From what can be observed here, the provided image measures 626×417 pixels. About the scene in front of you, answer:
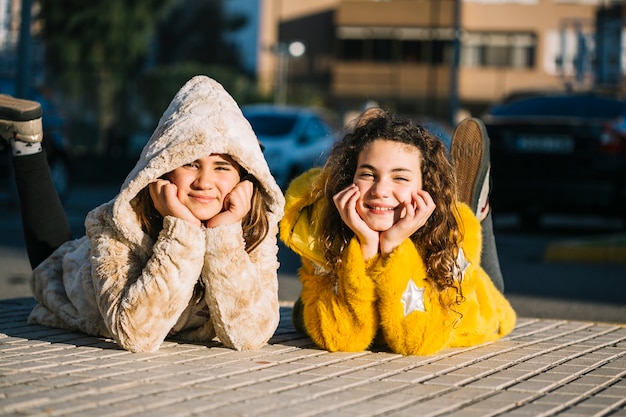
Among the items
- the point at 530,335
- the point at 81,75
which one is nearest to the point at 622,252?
the point at 530,335

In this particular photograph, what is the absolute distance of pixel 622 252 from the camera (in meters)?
11.1

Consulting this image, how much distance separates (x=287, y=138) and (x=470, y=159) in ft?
43.8

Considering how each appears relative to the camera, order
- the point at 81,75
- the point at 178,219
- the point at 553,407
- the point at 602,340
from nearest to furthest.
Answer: the point at 553,407, the point at 178,219, the point at 602,340, the point at 81,75

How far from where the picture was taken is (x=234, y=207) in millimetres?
4746

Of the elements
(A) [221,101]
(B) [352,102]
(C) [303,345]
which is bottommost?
(B) [352,102]

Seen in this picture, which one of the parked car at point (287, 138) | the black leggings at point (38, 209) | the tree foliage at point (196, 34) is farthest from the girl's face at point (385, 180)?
the tree foliage at point (196, 34)

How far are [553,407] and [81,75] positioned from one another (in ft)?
78.8

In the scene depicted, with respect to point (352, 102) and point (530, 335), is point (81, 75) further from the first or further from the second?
point (352, 102)

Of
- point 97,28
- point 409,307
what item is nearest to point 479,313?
point 409,307

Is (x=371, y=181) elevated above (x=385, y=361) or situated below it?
above

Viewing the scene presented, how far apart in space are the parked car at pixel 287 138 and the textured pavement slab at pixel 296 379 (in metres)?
13.1

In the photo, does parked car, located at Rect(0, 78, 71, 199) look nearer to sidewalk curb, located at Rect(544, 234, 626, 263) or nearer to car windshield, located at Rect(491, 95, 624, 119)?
car windshield, located at Rect(491, 95, 624, 119)

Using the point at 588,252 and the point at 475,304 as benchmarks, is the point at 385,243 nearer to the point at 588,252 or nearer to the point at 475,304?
the point at 475,304

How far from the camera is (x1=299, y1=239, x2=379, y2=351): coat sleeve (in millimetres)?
4812
